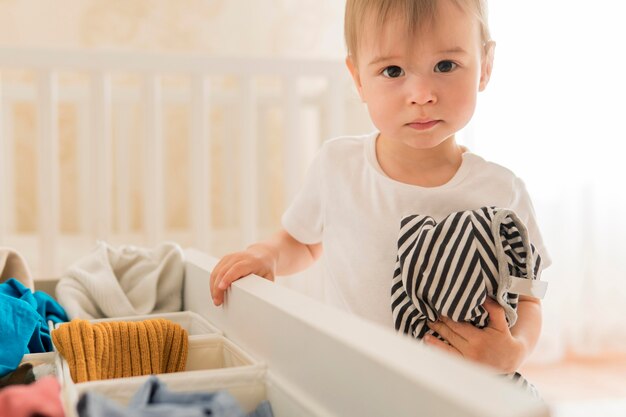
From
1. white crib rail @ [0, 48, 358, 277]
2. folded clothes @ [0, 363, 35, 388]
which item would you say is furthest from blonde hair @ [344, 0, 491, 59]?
white crib rail @ [0, 48, 358, 277]

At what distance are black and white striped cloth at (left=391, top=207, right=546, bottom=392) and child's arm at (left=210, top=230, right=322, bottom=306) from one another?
0.20m

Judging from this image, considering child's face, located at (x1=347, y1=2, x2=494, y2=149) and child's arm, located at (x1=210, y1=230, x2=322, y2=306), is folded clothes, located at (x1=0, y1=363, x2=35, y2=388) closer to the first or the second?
child's arm, located at (x1=210, y1=230, x2=322, y2=306)

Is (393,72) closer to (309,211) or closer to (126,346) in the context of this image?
(309,211)

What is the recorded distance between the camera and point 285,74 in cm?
180

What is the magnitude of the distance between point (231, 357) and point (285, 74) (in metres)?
1.10

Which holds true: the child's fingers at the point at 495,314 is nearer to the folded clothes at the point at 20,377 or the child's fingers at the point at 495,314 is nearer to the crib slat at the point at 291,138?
the folded clothes at the point at 20,377

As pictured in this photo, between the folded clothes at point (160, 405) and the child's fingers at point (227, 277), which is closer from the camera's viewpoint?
the folded clothes at point (160, 405)

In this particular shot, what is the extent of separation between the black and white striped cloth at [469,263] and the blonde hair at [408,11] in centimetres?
26

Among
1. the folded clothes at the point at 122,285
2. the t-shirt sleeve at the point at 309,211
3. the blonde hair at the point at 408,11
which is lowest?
the folded clothes at the point at 122,285

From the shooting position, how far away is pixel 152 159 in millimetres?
1745

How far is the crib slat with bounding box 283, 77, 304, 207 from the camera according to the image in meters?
1.81

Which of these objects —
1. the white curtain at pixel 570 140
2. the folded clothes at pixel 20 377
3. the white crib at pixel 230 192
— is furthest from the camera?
the white curtain at pixel 570 140

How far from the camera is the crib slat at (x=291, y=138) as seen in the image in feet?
5.95

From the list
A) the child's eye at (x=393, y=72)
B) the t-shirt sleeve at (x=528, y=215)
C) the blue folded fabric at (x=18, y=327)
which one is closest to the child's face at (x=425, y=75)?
the child's eye at (x=393, y=72)
